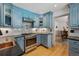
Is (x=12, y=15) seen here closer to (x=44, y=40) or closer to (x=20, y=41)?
(x=20, y=41)

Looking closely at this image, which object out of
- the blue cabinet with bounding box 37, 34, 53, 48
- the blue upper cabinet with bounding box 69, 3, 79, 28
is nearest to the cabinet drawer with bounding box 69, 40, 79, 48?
the blue upper cabinet with bounding box 69, 3, 79, 28

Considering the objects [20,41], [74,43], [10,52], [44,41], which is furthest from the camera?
[44,41]

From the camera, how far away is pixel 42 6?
1781 mm

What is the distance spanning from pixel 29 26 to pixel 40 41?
23.5 inches

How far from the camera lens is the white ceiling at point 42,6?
1.73 metres

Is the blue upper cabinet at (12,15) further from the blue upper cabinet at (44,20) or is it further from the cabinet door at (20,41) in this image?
the cabinet door at (20,41)

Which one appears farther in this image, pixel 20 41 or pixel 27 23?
pixel 20 41

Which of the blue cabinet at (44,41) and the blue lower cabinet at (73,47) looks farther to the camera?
the blue cabinet at (44,41)

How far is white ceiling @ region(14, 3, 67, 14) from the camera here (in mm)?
1734

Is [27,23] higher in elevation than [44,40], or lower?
higher

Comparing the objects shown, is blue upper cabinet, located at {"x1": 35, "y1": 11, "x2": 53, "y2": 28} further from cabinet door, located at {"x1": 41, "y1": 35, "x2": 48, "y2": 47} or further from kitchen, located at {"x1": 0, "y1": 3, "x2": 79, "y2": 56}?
cabinet door, located at {"x1": 41, "y1": 35, "x2": 48, "y2": 47}

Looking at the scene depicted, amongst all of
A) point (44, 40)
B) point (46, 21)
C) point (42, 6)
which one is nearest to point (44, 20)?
point (46, 21)

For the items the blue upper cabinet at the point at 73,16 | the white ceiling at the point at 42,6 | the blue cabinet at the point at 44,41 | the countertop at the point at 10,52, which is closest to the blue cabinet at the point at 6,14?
the white ceiling at the point at 42,6

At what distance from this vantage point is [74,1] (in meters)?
1.71
